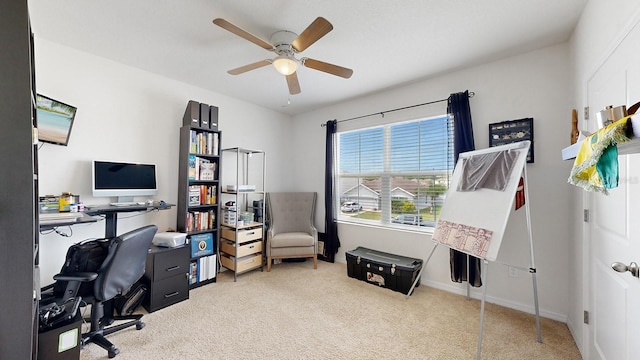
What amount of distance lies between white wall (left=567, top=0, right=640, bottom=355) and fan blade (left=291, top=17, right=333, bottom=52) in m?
1.51

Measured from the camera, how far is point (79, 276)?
5.21ft

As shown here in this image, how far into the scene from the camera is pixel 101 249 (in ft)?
6.04

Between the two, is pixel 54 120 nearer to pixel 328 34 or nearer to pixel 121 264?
pixel 121 264

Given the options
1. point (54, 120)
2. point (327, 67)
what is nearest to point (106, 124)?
point (54, 120)

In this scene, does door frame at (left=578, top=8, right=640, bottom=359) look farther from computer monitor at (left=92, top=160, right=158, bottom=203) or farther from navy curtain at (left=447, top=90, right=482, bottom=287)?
computer monitor at (left=92, top=160, right=158, bottom=203)

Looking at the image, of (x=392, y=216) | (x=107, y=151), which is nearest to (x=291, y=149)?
(x=392, y=216)

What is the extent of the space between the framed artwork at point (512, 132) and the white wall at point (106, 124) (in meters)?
3.34

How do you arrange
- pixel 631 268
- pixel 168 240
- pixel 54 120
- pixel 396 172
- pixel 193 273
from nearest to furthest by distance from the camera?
pixel 631 268, pixel 54 120, pixel 168 240, pixel 193 273, pixel 396 172

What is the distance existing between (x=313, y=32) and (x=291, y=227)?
2861 mm

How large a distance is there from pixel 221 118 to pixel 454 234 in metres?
3.24

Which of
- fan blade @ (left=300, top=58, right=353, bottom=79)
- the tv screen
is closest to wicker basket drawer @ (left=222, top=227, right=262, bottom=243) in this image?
the tv screen

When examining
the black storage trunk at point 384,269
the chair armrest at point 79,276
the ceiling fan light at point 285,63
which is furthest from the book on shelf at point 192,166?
the black storage trunk at point 384,269

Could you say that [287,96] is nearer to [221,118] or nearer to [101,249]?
[221,118]

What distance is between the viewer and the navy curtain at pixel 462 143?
8.43 ft
